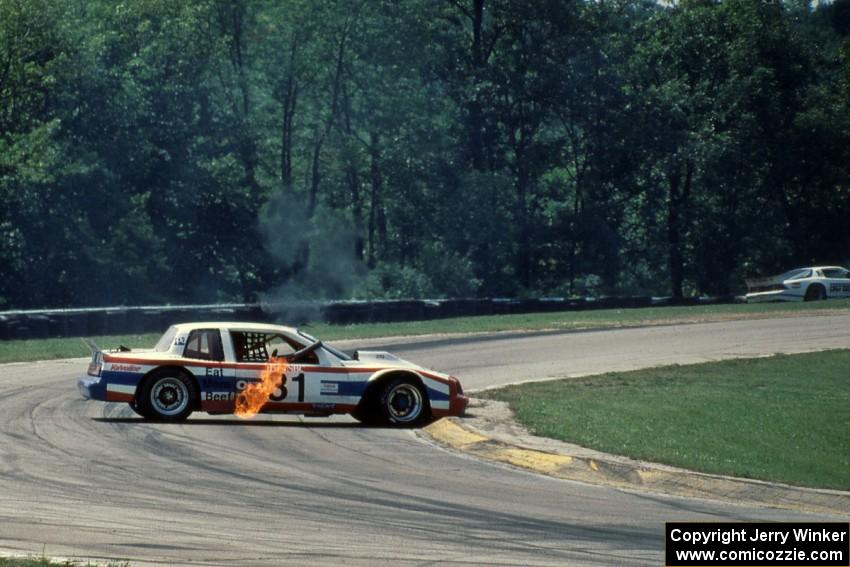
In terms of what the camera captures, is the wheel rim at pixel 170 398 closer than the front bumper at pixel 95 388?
No

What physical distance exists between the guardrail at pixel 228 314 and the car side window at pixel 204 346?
1470 cm

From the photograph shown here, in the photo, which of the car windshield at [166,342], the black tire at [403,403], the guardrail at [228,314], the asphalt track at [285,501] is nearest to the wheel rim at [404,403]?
the black tire at [403,403]

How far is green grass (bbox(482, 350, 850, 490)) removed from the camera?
14.7 meters

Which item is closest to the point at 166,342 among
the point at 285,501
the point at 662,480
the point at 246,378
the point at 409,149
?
the point at 246,378

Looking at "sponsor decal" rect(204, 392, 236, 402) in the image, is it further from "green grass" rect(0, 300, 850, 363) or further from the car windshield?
"green grass" rect(0, 300, 850, 363)

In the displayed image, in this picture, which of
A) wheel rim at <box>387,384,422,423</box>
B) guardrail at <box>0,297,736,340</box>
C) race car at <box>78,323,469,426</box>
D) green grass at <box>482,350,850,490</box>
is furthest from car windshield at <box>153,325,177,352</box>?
guardrail at <box>0,297,736,340</box>

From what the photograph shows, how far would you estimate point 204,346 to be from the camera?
17016mm

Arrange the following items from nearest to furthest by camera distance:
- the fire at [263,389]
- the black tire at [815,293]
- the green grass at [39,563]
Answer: the green grass at [39,563] → the fire at [263,389] → the black tire at [815,293]

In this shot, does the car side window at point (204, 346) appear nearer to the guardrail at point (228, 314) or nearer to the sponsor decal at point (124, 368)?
the sponsor decal at point (124, 368)

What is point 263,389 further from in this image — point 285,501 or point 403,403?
point 285,501

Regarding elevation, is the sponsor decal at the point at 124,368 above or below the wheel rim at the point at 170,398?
above

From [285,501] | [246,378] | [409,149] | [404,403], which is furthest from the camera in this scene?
Result: [409,149]

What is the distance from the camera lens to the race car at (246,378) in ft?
55.0

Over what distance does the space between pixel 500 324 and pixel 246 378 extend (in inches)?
782
